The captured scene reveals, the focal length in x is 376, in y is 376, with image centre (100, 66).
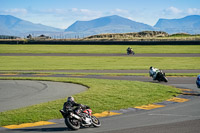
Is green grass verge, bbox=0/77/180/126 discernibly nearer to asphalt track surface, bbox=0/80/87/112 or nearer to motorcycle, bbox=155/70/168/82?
asphalt track surface, bbox=0/80/87/112

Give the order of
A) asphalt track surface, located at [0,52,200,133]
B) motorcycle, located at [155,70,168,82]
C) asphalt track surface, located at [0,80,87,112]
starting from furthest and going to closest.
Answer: motorcycle, located at [155,70,168,82], asphalt track surface, located at [0,80,87,112], asphalt track surface, located at [0,52,200,133]

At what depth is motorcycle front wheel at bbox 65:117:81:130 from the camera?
46.1ft

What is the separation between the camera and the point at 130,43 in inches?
3831

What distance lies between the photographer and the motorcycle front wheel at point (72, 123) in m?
14.0

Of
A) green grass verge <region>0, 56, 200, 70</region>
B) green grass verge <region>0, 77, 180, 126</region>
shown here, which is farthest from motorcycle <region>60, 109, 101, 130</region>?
green grass verge <region>0, 56, 200, 70</region>

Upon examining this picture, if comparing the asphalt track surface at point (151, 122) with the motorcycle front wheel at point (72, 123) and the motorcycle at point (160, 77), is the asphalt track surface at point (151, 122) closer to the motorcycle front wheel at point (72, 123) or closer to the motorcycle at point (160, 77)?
the motorcycle front wheel at point (72, 123)

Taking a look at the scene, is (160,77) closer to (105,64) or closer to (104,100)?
(104,100)

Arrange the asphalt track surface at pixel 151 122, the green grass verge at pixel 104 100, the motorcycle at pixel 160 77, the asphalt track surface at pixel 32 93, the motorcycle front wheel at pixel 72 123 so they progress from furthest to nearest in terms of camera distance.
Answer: the motorcycle at pixel 160 77 → the asphalt track surface at pixel 32 93 → the green grass verge at pixel 104 100 → the asphalt track surface at pixel 151 122 → the motorcycle front wheel at pixel 72 123

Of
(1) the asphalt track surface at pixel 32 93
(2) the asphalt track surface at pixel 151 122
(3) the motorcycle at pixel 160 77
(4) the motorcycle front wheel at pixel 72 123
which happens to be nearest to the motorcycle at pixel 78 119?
(4) the motorcycle front wheel at pixel 72 123

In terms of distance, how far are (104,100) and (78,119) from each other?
751 cm

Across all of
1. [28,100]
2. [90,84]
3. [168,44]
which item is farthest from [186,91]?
[168,44]

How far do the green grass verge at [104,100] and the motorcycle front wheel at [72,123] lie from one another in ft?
9.05

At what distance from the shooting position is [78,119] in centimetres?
1429

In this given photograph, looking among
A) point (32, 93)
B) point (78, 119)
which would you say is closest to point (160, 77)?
point (32, 93)
